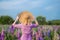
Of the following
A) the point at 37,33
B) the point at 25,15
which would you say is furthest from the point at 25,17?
the point at 37,33

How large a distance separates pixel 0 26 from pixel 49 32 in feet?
3.06

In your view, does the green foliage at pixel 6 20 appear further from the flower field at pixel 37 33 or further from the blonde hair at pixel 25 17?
the blonde hair at pixel 25 17

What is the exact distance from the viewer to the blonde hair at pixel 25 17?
117 inches

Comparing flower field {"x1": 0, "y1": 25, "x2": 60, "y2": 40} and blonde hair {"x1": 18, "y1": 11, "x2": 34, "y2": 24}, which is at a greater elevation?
blonde hair {"x1": 18, "y1": 11, "x2": 34, "y2": 24}

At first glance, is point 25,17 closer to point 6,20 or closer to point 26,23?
point 26,23

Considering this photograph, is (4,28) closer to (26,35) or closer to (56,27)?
(26,35)

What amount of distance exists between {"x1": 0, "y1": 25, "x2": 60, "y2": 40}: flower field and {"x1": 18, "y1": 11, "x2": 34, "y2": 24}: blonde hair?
571mm

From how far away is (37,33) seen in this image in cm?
364

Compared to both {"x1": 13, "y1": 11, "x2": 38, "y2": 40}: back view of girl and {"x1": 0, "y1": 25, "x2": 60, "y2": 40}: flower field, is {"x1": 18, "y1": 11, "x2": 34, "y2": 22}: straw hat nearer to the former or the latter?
{"x1": 13, "y1": 11, "x2": 38, "y2": 40}: back view of girl

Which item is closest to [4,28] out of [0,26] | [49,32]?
[0,26]

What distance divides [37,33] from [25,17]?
743 mm

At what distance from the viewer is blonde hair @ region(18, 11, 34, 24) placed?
297cm

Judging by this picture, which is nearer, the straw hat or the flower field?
the straw hat

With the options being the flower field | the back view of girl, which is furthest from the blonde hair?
the flower field
